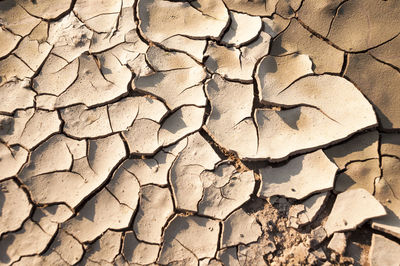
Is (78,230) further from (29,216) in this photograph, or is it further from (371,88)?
(371,88)

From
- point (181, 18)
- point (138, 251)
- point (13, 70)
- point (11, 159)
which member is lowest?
point (138, 251)

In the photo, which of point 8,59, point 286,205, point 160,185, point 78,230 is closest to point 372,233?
point 286,205

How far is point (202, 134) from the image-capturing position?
1.96 meters

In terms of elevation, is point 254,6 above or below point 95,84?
above

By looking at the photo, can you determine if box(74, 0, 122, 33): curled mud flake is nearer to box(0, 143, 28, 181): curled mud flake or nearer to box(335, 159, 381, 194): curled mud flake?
box(0, 143, 28, 181): curled mud flake

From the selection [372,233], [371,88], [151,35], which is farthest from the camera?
[151,35]

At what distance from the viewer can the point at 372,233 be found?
1.70 metres

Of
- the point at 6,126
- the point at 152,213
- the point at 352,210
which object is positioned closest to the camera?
the point at 352,210

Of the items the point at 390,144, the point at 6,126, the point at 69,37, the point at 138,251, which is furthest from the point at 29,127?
the point at 390,144

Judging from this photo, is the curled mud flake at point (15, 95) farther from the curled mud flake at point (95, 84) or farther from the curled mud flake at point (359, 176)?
the curled mud flake at point (359, 176)

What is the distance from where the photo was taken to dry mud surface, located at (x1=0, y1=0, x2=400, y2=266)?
5.79ft

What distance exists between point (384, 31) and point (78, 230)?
204 centimetres

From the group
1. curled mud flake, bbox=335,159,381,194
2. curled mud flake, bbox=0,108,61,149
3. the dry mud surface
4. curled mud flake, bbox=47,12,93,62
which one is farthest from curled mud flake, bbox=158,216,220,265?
curled mud flake, bbox=47,12,93,62

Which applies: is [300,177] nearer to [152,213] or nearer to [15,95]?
[152,213]
